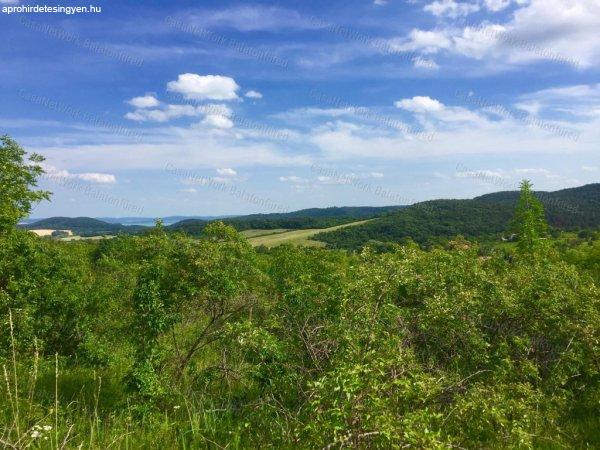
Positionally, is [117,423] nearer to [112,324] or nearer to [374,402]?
[374,402]

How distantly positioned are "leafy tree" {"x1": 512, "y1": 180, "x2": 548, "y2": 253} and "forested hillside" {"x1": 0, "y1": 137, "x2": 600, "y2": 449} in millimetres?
39040

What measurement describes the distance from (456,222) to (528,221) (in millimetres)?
131054

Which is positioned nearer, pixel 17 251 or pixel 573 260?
pixel 17 251

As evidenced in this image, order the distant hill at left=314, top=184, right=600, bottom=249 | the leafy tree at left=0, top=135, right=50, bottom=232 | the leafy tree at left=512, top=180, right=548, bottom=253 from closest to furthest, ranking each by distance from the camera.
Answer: the leafy tree at left=0, top=135, right=50, bottom=232 → the leafy tree at left=512, top=180, right=548, bottom=253 → the distant hill at left=314, top=184, right=600, bottom=249

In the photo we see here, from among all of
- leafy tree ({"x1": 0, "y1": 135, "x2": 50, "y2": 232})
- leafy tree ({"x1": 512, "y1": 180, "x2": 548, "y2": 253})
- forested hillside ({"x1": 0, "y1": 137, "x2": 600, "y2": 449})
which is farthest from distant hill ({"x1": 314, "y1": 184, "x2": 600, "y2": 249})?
forested hillside ({"x1": 0, "y1": 137, "x2": 600, "y2": 449})

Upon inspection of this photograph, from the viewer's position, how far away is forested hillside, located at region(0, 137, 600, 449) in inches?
239

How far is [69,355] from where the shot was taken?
13852 millimetres

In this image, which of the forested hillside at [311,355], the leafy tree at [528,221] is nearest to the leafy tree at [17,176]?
the forested hillside at [311,355]

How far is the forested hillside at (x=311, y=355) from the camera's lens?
19.9 ft

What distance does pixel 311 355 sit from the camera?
811cm

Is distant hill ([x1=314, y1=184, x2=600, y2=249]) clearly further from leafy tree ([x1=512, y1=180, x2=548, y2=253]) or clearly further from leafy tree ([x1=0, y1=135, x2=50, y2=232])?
leafy tree ([x1=0, y1=135, x2=50, y2=232])

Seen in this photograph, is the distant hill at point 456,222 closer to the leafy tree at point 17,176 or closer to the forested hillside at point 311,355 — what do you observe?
the leafy tree at point 17,176

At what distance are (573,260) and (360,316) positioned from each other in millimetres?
37436

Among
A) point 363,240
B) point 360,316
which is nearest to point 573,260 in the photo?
→ point 360,316
